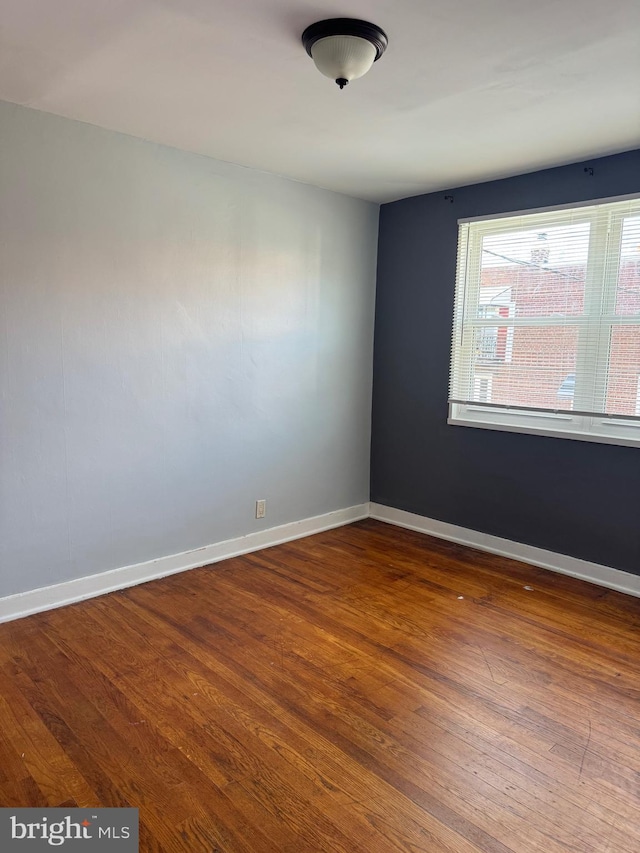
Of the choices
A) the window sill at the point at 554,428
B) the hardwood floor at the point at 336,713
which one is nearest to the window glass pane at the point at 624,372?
the window sill at the point at 554,428

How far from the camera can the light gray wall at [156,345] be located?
2.81m

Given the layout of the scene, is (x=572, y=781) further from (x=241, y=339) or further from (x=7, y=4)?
(x=7, y=4)

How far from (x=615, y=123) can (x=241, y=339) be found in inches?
89.9

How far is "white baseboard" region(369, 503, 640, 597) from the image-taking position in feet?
11.1

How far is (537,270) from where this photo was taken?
12.0ft

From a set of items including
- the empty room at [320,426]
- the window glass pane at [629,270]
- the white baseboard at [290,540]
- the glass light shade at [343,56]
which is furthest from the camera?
the window glass pane at [629,270]

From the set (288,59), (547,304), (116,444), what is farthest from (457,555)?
(288,59)

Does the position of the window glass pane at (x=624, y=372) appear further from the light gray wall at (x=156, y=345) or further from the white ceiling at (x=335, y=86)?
the light gray wall at (x=156, y=345)

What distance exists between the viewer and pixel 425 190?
4.08 metres

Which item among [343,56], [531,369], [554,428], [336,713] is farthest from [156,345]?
[554,428]

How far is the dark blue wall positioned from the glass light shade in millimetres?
1917

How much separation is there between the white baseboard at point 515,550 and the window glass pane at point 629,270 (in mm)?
1509

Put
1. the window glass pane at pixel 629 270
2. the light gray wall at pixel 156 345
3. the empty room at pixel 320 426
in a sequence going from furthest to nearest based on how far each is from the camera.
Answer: the window glass pane at pixel 629 270, the light gray wall at pixel 156 345, the empty room at pixel 320 426

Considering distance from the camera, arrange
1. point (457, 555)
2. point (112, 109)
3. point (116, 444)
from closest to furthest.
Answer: point (112, 109), point (116, 444), point (457, 555)
